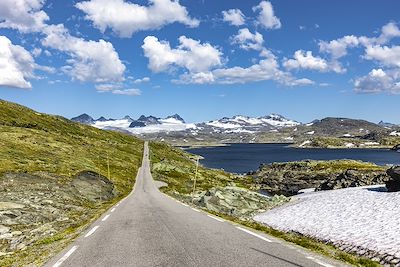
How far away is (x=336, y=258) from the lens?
13.3m

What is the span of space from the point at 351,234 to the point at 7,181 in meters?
50.7

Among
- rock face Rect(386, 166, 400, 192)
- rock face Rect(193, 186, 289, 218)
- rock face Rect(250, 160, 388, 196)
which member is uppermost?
rock face Rect(386, 166, 400, 192)

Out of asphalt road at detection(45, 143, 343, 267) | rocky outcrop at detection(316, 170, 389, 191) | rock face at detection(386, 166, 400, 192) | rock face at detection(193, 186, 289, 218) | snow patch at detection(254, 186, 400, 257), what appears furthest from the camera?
rocky outcrop at detection(316, 170, 389, 191)

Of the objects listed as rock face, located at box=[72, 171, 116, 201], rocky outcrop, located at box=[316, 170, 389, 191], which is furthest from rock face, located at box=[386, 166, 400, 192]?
rock face, located at box=[72, 171, 116, 201]

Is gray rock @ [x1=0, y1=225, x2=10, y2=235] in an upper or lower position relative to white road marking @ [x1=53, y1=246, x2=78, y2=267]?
lower

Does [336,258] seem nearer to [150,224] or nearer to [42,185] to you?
[150,224]

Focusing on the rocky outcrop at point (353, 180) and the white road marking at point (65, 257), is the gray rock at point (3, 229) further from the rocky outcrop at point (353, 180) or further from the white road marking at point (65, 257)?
the rocky outcrop at point (353, 180)

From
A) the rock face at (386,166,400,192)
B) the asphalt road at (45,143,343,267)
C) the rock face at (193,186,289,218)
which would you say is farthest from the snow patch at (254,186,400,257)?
the rock face at (193,186,289,218)

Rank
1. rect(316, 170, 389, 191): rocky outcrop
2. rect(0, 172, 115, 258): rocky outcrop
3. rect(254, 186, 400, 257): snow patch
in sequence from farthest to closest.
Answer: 1. rect(316, 170, 389, 191): rocky outcrop
2. rect(0, 172, 115, 258): rocky outcrop
3. rect(254, 186, 400, 257): snow patch

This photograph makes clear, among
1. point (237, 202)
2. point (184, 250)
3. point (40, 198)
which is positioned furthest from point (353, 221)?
point (40, 198)

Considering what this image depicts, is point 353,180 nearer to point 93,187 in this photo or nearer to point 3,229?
point 93,187

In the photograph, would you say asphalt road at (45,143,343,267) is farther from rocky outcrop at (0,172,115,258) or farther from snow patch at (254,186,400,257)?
rocky outcrop at (0,172,115,258)

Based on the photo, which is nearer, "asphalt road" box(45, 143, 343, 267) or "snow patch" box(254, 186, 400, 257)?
"asphalt road" box(45, 143, 343, 267)

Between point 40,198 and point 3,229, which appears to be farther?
point 40,198
